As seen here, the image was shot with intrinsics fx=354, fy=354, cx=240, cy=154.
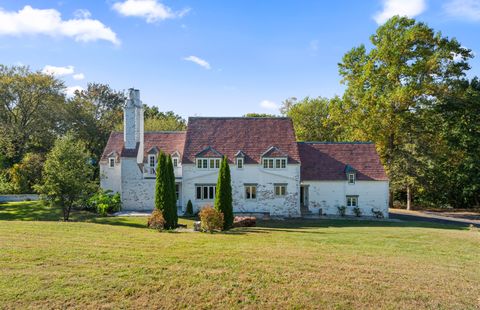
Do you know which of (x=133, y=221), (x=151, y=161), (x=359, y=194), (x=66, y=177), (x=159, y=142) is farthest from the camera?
(x=159, y=142)

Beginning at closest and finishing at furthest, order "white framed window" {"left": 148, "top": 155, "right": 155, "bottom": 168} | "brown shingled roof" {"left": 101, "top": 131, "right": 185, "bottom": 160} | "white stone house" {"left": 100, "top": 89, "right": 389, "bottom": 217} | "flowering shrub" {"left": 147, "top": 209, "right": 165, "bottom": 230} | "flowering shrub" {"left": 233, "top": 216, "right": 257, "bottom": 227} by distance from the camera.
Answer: "flowering shrub" {"left": 147, "top": 209, "right": 165, "bottom": 230} < "flowering shrub" {"left": 233, "top": 216, "right": 257, "bottom": 227} < "white stone house" {"left": 100, "top": 89, "right": 389, "bottom": 217} < "white framed window" {"left": 148, "top": 155, "right": 155, "bottom": 168} < "brown shingled roof" {"left": 101, "top": 131, "right": 185, "bottom": 160}

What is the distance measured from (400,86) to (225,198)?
22.8 m

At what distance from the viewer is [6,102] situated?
144 feet

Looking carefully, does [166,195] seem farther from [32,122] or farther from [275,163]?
[32,122]

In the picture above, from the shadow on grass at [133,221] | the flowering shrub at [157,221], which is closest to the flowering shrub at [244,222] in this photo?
the shadow on grass at [133,221]

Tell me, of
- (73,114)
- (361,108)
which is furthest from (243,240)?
(73,114)

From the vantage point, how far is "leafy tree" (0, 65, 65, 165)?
142 ft

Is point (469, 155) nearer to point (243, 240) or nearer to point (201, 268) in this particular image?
point (243, 240)

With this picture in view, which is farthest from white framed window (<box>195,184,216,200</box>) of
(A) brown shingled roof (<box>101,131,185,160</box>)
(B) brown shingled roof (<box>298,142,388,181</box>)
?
(B) brown shingled roof (<box>298,142,388,181</box>)

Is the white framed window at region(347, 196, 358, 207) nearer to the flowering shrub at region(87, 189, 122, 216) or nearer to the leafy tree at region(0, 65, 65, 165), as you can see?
the flowering shrub at region(87, 189, 122, 216)

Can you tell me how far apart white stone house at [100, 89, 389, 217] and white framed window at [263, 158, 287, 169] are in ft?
0.28

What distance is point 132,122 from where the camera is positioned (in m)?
32.6

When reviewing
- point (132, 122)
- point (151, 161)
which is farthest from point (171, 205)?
point (132, 122)

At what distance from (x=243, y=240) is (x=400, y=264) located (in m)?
6.87
